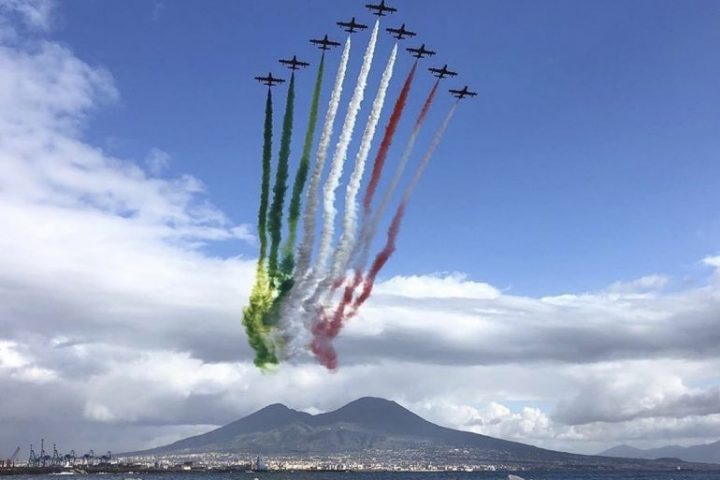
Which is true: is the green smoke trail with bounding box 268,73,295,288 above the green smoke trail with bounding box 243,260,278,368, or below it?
above

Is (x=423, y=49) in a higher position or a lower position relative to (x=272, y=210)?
higher

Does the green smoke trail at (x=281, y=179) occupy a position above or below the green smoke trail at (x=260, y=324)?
above

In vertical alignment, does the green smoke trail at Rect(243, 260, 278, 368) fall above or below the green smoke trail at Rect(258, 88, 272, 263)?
below

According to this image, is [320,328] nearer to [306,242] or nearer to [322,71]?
[306,242]

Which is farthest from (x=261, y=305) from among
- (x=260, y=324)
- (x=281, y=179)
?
(x=281, y=179)

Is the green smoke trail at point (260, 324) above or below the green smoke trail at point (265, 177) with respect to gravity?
below

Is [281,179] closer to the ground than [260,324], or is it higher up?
higher up

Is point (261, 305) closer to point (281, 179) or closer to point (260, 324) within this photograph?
point (260, 324)

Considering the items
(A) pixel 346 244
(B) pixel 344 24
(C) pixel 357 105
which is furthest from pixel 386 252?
(B) pixel 344 24
